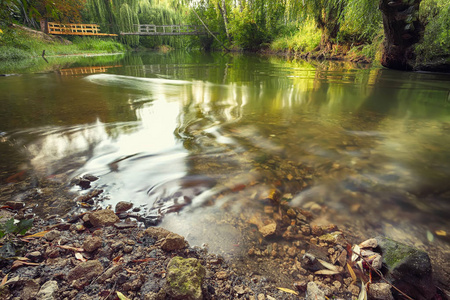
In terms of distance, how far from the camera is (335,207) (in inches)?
58.1

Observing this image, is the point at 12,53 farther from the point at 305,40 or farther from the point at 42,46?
the point at 305,40

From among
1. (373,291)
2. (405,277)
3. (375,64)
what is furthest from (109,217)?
(375,64)

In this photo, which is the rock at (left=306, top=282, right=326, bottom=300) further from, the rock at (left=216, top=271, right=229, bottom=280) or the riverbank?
the rock at (left=216, top=271, right=229, bottom=280)

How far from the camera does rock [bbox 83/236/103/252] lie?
1070 mm

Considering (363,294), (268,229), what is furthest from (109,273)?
(363,294)

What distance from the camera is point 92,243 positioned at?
1078 millimetres

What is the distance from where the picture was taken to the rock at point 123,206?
141cm

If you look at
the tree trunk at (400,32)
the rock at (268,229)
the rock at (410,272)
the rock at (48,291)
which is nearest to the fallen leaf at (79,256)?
the rock at (48,291)

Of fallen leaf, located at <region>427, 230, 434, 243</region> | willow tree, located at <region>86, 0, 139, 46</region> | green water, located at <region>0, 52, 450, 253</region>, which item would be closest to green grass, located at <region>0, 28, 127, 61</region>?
willow tree, located at <region>86, 0, 139, 46</region>

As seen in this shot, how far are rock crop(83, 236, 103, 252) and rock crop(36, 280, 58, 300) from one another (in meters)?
0.18

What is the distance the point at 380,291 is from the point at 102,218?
1.35 meters

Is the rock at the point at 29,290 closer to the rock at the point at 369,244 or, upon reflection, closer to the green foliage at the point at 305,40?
the rock at the point at 369,244

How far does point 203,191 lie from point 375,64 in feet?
35.1

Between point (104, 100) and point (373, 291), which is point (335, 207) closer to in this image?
point (373, 291)
